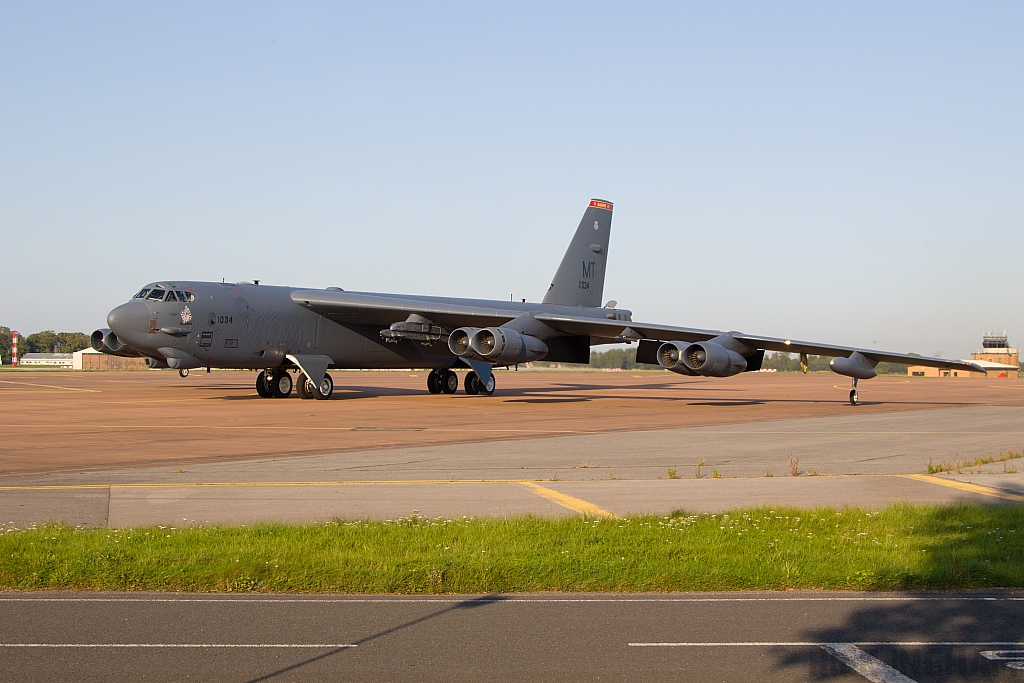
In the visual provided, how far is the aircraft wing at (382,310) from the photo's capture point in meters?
32.5

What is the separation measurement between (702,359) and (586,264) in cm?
1176

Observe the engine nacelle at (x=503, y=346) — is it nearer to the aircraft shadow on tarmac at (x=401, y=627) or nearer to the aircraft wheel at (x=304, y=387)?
the aircraft wheel at (x=304, y=387)

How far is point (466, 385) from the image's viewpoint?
3884 cm

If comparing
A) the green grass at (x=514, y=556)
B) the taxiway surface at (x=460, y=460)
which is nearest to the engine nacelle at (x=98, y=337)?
the taxiway surface at (x=460, y=460)

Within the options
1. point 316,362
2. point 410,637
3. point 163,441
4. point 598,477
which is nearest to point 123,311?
point 316,362

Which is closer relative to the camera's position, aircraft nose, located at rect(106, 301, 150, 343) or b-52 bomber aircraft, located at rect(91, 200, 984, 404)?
aircraft nose, located at rect(106, 301, 150, 343)

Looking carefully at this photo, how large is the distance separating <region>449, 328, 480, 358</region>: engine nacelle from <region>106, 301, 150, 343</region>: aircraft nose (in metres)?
9.39

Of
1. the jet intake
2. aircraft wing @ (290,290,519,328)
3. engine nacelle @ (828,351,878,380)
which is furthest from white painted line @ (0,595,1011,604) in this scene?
the jet intake

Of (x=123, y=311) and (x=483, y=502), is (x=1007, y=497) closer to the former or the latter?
(x=483, y=502)

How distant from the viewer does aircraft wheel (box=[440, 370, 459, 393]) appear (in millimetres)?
38719

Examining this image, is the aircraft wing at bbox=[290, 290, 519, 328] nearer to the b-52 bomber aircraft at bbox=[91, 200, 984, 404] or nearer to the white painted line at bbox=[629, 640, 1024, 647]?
the b-52 bomber aircraft at bbox=[91, 200, 984, 404]

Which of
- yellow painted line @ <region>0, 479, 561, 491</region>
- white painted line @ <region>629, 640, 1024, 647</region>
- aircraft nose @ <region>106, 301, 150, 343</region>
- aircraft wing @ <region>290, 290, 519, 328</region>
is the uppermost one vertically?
aircraft wing @ <region>290, 290, 519, 328</region>

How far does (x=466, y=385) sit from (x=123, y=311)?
14109mm

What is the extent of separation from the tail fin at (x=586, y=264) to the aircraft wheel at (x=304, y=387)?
1135 centimetres
